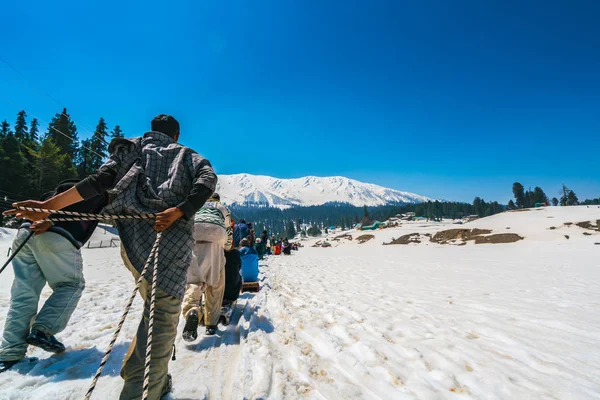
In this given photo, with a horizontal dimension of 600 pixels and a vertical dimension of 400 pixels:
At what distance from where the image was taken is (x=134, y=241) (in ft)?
6.74

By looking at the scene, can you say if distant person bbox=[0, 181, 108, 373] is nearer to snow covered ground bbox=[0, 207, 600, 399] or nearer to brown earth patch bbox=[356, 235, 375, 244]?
snow covered ground bbox=[0, 207, 600, 399]

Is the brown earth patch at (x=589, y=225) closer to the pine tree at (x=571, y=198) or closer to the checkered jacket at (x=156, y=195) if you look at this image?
the checkered jacket at (x=156, y=195)

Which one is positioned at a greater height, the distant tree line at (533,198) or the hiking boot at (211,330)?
the distant tree line at (533,198)

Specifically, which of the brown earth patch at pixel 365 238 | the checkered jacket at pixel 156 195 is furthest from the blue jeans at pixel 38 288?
the brown earth patch at pixel 365 238

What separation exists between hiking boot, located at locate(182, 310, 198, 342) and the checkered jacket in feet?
4.82

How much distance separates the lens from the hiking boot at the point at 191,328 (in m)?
3.13

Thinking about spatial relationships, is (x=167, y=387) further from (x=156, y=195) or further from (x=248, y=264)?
(x=248, y=264)

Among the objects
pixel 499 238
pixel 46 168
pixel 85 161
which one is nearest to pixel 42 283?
pixel 46 168

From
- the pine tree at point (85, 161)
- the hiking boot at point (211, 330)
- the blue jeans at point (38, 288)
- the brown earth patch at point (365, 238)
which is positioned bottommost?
the brown earth patch at point (365, 238)

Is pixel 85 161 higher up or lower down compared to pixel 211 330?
higher up

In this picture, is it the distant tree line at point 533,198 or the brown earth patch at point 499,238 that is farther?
the distant tree line at point 533,198

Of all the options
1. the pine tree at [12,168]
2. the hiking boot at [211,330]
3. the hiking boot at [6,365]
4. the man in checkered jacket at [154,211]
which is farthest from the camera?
the pine tree at [12,168]

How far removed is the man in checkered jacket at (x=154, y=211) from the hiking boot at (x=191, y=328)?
93 cm

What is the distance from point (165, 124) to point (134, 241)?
3.79 ft
